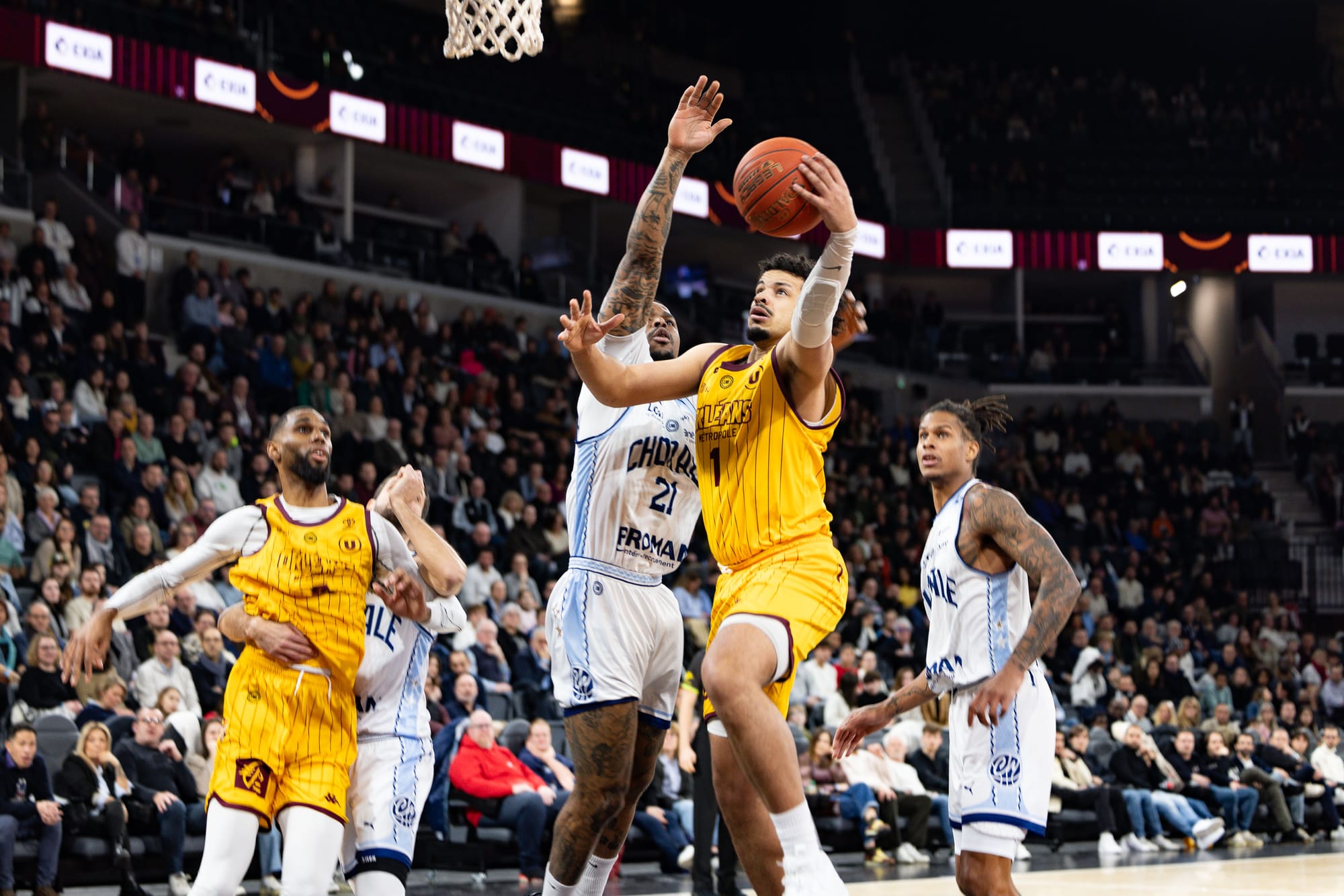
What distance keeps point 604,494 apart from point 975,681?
1.54 m

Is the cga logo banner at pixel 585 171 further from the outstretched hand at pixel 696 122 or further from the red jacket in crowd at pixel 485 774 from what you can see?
the outstretched hand at pixel 696 122

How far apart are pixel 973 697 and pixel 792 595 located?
0.89m

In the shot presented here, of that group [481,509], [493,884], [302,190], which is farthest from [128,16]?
[493,884]

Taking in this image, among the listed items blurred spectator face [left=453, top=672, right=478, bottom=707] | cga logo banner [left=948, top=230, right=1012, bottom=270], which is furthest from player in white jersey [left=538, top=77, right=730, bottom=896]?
cga logo banner [left=948, top=230, right=1012, bottom=270]

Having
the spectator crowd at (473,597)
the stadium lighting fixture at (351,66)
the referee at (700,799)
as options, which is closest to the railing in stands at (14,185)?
the spectator crowd at (473,597)

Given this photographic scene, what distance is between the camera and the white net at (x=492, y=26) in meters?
8.73

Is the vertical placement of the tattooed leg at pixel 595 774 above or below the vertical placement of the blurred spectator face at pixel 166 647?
below

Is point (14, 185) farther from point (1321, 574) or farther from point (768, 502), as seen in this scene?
point (1321, 574)

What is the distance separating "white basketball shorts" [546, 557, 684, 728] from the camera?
562cm

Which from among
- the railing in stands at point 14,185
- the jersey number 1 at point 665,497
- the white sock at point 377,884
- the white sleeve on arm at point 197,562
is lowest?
the white sock at point 377,884

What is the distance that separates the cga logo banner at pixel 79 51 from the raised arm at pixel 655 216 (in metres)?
16.2

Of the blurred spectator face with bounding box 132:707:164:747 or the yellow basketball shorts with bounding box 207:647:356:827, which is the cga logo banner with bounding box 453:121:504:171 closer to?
the blurred spectator face with bounding box 132:707:164:747

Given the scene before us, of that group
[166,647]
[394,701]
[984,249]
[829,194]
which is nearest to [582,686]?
[394,701]

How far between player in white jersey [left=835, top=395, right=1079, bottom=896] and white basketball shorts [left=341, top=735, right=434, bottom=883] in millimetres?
1566
